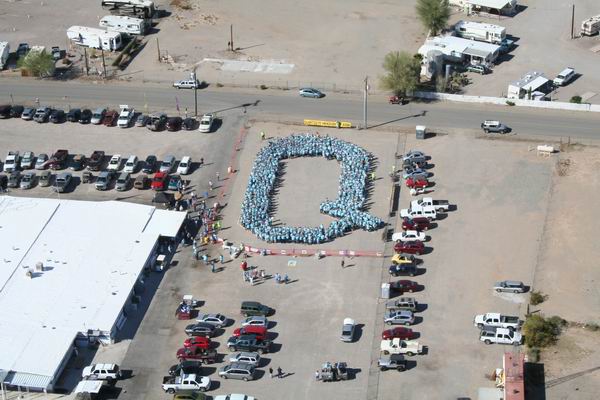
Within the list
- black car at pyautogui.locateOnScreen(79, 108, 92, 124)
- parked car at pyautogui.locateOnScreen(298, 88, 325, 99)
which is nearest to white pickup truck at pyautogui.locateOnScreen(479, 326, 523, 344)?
parked car at pyautogui.locateOnScreen(298, 88, 325, 99)

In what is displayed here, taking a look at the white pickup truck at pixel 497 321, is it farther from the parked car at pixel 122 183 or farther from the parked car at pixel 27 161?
the parked car at pixel 27 161

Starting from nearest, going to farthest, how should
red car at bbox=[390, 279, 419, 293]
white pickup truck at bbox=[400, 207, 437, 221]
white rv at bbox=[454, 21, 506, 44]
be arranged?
red car at bbox=[390, 279, 419, 293] → white pickup truck at bbox=[400, 207, 437, 221] → white rv at bbox=[454, 21, 506, 44]

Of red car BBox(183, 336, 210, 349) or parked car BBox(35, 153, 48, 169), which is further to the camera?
parked car BBox(35, 153, 48, 169)

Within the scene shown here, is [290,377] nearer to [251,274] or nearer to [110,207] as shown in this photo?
[251,274]

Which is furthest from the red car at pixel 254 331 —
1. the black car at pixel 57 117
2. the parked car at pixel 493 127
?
the black car at pixel 57 117

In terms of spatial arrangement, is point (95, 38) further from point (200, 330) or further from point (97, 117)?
point (200, 330)

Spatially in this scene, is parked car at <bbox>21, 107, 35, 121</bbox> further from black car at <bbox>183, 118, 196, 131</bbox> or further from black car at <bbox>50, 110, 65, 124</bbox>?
black car at <bbox>183, 118, 196, 131</bbox>

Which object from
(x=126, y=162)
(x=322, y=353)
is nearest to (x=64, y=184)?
(x=126, y=162)
